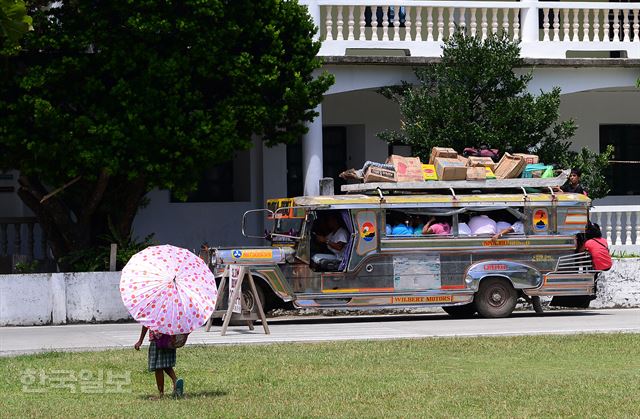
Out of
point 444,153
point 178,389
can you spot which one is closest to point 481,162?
point 444,153

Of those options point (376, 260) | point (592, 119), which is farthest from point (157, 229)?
point (592, 119)

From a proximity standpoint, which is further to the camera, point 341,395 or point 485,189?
point 485,189

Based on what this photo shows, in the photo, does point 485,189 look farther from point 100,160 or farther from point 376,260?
point 100,160

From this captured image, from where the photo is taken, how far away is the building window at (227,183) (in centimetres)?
2502

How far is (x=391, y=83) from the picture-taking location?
23062 millimetres

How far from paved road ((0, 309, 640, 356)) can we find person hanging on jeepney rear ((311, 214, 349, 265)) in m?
1.04

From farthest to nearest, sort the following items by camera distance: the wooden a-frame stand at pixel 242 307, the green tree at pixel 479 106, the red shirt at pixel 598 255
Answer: the green tree at pixel 479 106 < the red shirt at pixel 598 255 < the wooden a-frame stand at pixel 242 307

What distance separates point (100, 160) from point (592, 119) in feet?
38.9

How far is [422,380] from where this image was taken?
1195cm

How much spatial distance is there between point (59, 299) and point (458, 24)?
888 centimetres

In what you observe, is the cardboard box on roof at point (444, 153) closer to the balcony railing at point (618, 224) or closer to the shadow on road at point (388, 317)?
the shadow on road at point (388, 317)

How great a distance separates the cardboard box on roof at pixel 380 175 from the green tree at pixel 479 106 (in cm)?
286

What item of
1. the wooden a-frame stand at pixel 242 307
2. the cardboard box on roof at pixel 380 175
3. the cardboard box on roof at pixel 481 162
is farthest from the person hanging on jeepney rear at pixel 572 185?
the wooden a-frame stand at pixel 242 307

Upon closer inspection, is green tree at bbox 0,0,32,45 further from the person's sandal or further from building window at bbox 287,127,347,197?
building window at bbox 287,127,347,197
